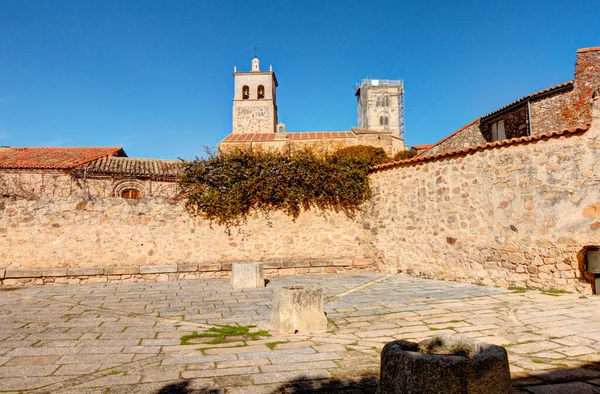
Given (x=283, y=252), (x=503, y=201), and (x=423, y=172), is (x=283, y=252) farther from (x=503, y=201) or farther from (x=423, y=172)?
(x=503, y=201)

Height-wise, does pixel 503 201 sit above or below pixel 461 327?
above

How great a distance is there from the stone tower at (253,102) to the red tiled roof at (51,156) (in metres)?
26.7

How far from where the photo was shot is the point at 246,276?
9164 mm

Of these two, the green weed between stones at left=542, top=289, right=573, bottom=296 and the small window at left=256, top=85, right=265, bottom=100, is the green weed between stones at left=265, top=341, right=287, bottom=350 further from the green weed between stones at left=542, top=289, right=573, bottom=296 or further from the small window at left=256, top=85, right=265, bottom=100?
the small window at left=256, top=85, right=265, bottom=100

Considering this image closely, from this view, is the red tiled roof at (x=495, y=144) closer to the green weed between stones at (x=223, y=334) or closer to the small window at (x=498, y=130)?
the green weed between stones at (x=223, y=334)

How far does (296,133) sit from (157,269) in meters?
19.7

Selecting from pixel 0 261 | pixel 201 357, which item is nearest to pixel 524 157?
pixel 201 357

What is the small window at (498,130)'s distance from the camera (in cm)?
1699

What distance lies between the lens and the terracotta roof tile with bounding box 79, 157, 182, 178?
794 inches

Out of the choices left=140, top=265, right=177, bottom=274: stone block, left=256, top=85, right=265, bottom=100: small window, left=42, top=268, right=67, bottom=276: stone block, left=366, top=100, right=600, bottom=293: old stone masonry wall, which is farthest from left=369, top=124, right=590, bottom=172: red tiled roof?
left=256, top=85, right=265, bottom=100: small window

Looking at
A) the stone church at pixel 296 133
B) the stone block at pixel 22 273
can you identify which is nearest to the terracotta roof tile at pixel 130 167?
the stone church at pixel 296 133

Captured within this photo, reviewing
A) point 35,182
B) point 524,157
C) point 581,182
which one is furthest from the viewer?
point 35,182

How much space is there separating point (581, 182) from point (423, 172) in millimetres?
3694

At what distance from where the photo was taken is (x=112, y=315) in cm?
646
